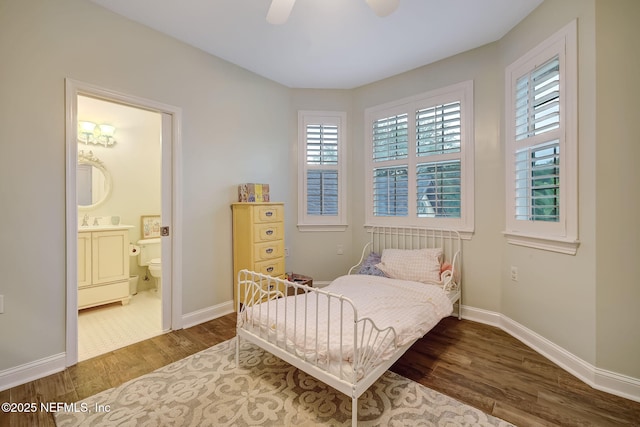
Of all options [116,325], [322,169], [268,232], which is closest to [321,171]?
[322,169]

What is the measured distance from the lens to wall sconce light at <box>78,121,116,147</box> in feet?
12.0

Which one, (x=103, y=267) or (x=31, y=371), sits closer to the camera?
(x=31, y=371)

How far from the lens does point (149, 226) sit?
13.7ft

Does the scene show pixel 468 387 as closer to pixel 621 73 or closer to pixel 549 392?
pixel 549 392

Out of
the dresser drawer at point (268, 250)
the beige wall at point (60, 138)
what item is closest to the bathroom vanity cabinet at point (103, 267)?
the beige wall at point (60, 138)

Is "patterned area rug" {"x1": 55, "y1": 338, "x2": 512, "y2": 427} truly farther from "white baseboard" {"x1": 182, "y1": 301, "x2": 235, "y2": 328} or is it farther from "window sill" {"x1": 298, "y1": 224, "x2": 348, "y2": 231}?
"window sill" {"x1": 298, "y1": 224, "x2": 348, "y2": 231}

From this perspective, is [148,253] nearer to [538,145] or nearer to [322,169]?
[322,169]

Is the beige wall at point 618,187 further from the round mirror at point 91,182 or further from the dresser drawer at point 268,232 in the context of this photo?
the round mirror at point 91,182

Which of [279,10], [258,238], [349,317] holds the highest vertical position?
[279,10]

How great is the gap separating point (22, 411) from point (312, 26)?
3.42 m

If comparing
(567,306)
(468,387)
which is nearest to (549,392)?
(468,387)

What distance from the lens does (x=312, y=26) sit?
2510mm

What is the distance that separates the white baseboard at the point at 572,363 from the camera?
178 cm

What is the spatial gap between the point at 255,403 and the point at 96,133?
13.2ft
